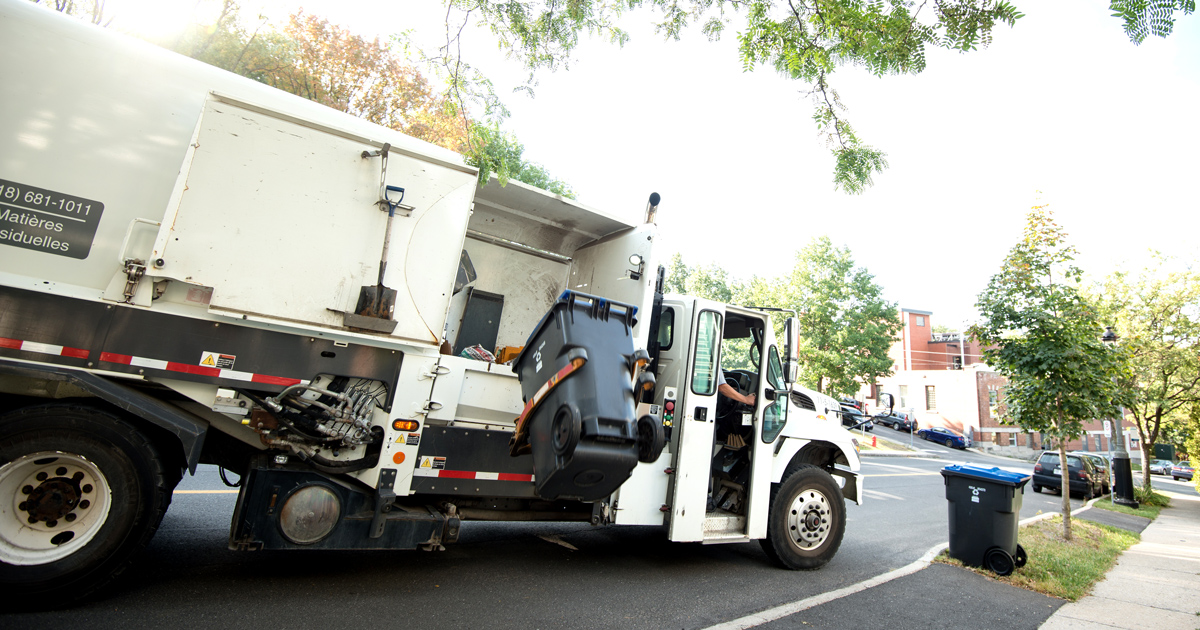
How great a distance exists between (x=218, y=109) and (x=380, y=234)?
118 centimetres

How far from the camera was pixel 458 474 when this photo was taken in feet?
13.4

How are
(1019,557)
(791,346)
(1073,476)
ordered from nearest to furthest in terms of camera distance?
(791,346) → (1019,557) → (1073,476)

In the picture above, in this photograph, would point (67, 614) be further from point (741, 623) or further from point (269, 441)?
point (741, 623)

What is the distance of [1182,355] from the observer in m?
14.7

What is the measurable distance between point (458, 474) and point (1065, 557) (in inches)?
294

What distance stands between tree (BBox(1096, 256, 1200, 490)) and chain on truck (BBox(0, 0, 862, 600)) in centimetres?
1751

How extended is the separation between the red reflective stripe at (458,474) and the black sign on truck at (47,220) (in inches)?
100

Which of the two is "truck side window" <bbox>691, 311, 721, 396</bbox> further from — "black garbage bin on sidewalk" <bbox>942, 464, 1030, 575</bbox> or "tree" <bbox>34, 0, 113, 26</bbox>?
"tree" <bbox>34, 0, 113, 26</bbox>

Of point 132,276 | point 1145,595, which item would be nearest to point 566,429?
point 132,276

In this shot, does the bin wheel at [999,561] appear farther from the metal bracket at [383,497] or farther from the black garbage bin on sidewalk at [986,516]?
the metal bracket at [383,497]

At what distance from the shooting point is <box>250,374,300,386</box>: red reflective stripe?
3.44 metres

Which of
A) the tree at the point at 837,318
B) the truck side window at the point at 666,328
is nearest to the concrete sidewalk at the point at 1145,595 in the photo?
the truck side window at the point at 666,328

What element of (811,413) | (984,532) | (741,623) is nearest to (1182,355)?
(984,532)

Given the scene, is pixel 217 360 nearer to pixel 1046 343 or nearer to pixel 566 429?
pixel 566 429
